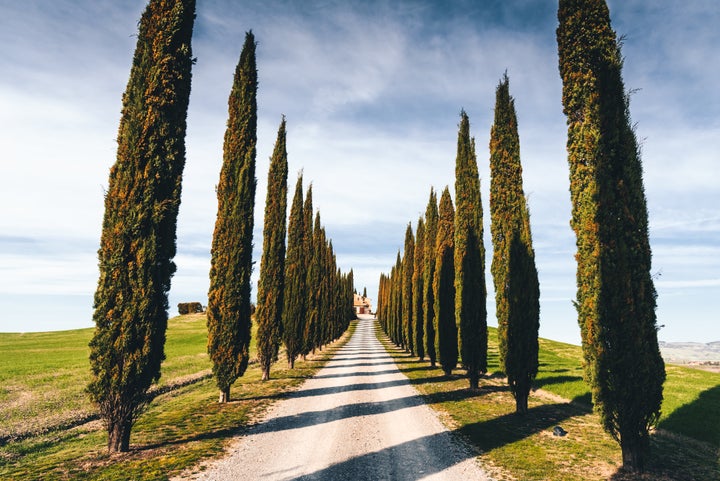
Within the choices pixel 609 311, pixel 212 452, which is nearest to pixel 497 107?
pixel 609 311

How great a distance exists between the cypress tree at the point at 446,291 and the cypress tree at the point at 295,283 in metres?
9.25

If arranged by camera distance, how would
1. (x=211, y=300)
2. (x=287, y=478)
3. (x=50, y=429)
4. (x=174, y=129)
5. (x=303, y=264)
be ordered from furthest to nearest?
(x=303, y=264)
(x=211, y=300)
(x=50, y=429)
(x=174, y=129)
(x=287, y=478)

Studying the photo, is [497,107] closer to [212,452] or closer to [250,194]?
[250,194]

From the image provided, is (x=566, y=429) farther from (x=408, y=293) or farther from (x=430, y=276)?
(x=408, y=293)

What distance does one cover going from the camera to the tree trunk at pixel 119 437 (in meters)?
7.99

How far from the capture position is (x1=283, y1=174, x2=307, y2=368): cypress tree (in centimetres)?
2380

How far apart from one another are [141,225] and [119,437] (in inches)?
187

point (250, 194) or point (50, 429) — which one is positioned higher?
point (250, 194)

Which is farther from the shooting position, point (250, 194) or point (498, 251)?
point (250, 194)

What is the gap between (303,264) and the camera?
27672mm

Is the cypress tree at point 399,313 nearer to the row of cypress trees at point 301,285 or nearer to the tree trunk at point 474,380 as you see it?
the row of cypress trees at point 301,285

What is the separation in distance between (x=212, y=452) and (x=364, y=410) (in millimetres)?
5461

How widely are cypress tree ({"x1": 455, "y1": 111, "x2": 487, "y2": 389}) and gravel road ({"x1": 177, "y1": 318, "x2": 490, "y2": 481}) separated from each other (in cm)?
388

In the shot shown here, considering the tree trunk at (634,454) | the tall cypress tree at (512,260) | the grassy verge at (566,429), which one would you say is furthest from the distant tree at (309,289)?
the tree trunk at (634,454)
